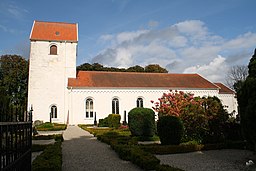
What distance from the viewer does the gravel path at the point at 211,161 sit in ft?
24.5

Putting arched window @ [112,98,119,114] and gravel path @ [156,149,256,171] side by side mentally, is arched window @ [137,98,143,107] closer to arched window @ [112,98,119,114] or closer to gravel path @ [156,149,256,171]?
arched window @ [112,98,119,114]

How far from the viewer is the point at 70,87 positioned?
3181 centimetres

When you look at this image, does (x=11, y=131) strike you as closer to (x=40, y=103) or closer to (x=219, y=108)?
(x=219, y=108)

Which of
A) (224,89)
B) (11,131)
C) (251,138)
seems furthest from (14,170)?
(224,89)

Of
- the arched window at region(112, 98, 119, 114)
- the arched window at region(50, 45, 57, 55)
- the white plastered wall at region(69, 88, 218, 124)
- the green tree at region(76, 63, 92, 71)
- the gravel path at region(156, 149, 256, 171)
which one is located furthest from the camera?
the green tree at region(76, 63, 92, 71)

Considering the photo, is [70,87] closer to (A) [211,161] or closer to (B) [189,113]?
(B) [189,113]

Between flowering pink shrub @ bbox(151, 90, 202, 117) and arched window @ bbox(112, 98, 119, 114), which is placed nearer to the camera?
flowering pink shrub @ bbox(151, 90, 202, 117)

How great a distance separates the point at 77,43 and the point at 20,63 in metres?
16.9

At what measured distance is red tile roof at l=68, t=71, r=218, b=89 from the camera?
3328 centimetres

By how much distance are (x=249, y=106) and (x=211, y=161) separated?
108 inches

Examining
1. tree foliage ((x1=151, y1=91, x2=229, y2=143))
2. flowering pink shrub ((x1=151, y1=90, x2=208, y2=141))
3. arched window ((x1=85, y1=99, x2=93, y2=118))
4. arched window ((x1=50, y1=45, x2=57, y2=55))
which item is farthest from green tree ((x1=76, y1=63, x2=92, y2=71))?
tree foliage ((x1=151, y1=91, x2=229, y2=143))

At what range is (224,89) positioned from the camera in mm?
38781

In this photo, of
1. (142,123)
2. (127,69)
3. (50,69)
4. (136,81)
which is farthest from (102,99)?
(127,69)

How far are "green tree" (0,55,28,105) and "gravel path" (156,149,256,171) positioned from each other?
131ft
